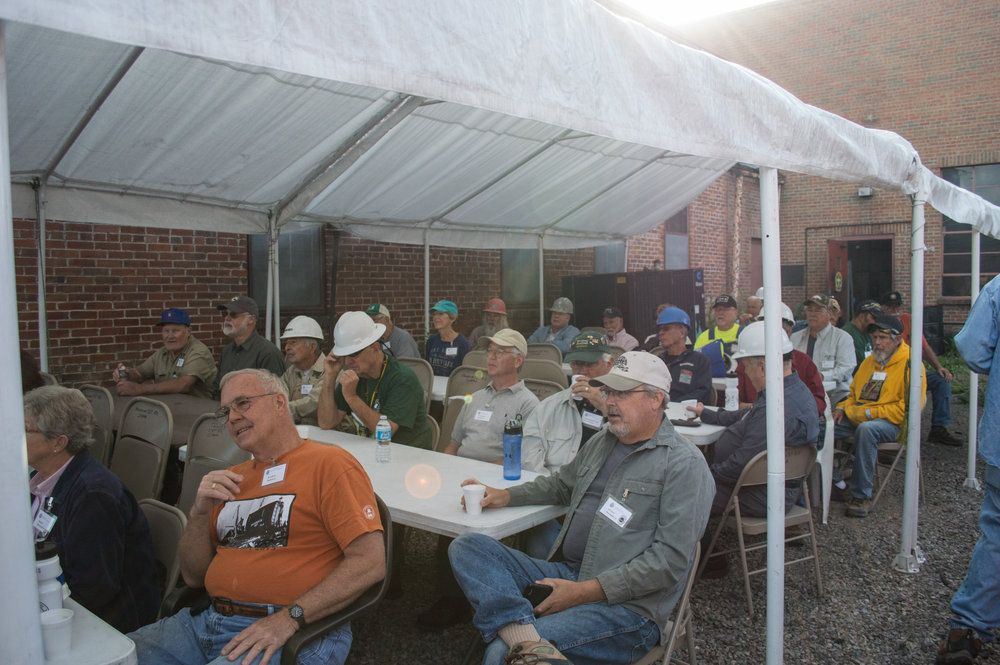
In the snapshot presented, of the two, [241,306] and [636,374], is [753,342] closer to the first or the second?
[636,374]

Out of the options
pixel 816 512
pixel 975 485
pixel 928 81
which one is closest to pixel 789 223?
pixel 928 81

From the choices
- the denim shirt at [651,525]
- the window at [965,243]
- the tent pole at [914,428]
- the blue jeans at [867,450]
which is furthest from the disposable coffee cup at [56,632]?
the window at [965,243]

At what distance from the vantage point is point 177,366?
6.04 meters

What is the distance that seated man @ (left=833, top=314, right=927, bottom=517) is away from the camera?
5.27 m

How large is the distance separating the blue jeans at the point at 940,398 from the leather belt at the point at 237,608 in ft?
25.2

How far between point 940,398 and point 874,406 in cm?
272

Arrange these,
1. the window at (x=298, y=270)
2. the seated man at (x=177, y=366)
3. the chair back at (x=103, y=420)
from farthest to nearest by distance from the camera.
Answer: the window at (x=298, y=270)
the seated man at (x=177, y=366)
the chair back at (x=103, y=420)

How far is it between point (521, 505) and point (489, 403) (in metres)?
1.27

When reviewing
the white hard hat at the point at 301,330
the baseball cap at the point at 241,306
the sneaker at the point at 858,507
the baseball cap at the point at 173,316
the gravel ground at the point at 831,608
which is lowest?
the gravel ground at the point at 831,608

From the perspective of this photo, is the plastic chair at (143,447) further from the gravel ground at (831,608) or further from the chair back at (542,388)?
the chair back at (542,388)

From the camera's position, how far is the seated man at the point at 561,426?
139 inches

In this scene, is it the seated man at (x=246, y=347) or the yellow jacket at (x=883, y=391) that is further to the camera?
the seated man at (x=246, y=347)

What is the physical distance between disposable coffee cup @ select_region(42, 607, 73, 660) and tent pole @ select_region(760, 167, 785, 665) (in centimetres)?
241

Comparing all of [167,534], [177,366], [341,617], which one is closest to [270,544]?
[341,617]
